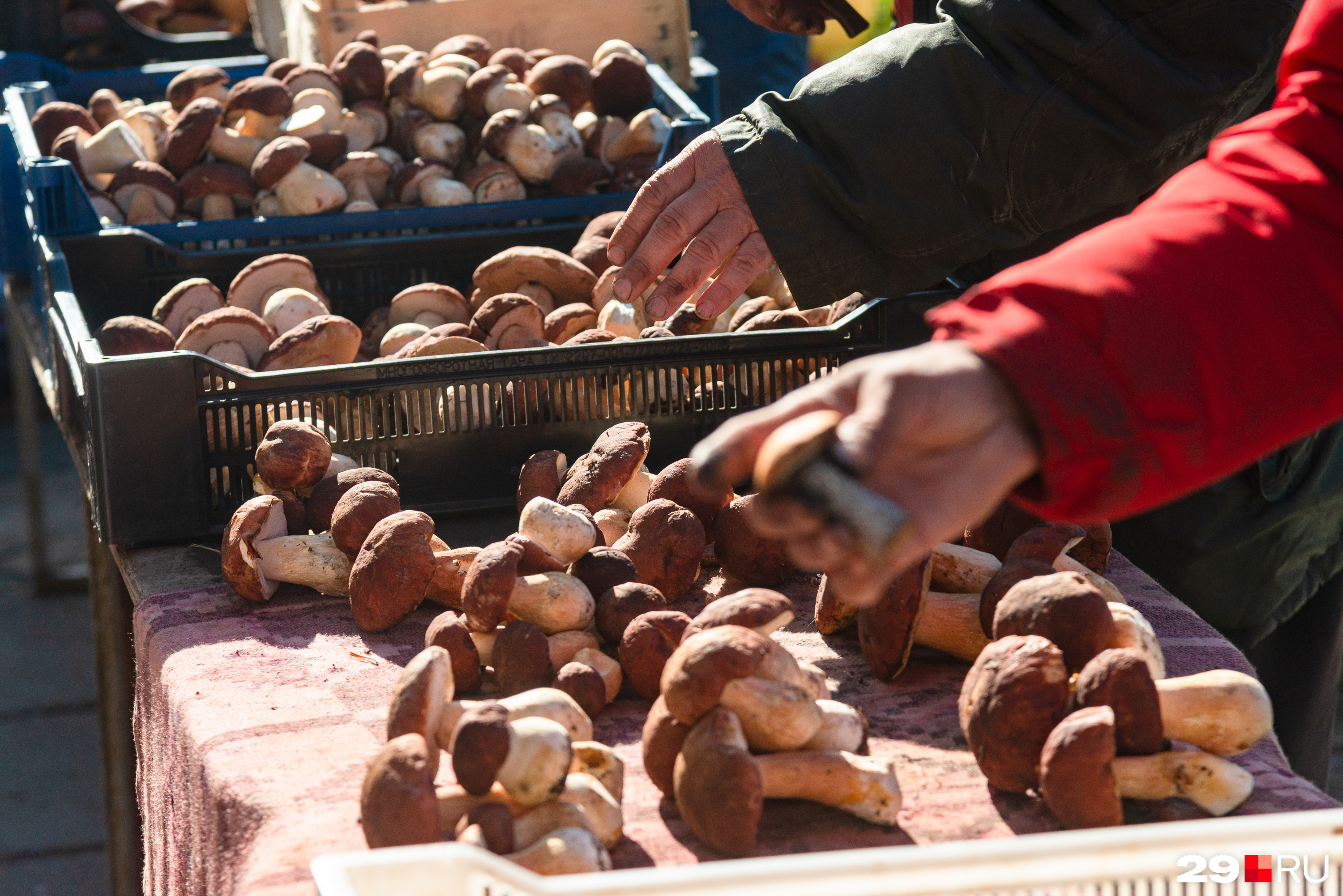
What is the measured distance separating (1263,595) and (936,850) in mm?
1122

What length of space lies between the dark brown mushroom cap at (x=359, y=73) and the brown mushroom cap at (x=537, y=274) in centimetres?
90

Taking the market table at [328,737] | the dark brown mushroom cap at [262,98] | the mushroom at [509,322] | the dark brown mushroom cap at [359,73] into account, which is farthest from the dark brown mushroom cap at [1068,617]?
the dark brown mushroom cap at [359,73]

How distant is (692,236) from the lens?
1586 millimetres

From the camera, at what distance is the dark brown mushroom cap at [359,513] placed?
4.61 ft

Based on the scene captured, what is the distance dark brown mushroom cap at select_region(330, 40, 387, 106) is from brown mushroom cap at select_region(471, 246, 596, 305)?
2.96 ft

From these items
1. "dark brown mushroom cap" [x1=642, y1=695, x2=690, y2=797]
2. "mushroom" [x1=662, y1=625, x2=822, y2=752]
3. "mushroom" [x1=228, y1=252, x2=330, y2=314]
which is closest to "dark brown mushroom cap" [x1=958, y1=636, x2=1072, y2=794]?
"mushroom" [x1=662, y1=625, x2=822, y2=752]

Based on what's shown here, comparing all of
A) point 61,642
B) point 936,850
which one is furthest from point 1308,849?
point 61,642

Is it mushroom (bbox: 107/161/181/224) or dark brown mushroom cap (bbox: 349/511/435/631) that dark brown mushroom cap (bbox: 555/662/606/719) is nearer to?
dark brown mushroom cap (bbox: 349/511/435/631)

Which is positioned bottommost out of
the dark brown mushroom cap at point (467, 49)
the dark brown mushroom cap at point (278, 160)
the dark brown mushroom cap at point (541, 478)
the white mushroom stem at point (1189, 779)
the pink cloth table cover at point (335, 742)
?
the pink cloth table cover at point (335, 742)

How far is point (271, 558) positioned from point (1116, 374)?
1.02 meters

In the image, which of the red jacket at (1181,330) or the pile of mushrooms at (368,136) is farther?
the pile of mushrooms at (368,136)

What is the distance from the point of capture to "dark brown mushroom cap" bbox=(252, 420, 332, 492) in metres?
Result: 1.48

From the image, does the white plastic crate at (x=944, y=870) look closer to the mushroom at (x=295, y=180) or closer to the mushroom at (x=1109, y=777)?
the mushroom at (x=1109, y=777)

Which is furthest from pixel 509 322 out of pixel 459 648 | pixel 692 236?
pixel 459 648
